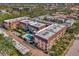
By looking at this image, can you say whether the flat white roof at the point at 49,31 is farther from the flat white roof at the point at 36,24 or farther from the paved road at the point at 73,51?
the paved road at the point at 73,51

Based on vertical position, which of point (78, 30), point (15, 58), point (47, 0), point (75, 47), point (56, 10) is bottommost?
point (15, 58)

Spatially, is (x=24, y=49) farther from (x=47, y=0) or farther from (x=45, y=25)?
(x=47, y=0)

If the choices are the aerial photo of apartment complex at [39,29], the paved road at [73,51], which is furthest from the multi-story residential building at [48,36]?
the paved road at [73,51]

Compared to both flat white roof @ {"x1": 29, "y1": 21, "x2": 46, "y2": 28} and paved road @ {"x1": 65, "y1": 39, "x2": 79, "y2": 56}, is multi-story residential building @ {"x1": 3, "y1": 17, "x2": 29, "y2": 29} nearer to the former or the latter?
flat white roof @ {"x1": 29, "y1": 21, "x2": 46, "y2": 28}

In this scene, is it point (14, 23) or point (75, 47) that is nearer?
point (75, 47)

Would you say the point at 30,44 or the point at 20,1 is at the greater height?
the point at 20,1

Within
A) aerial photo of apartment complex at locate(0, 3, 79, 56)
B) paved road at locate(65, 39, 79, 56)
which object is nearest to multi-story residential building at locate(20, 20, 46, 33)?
aerial photo of apartment complex at locate(0, 3, 79, 56)

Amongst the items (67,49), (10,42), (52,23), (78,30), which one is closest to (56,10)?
(52,23)
